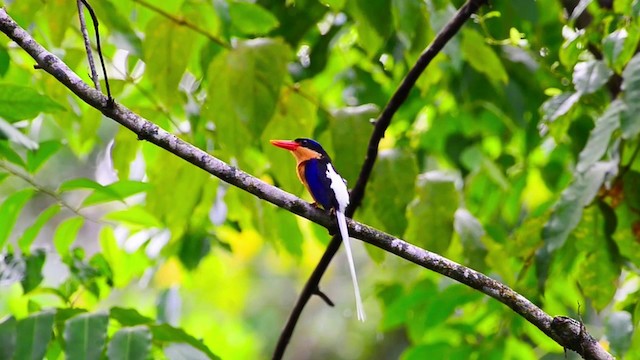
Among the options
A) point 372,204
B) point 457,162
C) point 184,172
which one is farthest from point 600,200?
point 184,172

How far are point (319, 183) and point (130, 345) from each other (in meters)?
0.64

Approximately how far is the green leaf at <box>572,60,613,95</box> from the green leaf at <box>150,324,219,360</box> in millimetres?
1294

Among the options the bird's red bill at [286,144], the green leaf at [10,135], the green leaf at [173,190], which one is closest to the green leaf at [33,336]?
the green leaf at [10,135]

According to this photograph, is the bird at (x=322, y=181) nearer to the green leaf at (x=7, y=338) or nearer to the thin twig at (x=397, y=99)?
the thin twig at (x=397, y=99)

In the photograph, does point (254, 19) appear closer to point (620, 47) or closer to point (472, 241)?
point (472, 241)

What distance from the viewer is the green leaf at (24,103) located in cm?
226

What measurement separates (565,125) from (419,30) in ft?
1.91

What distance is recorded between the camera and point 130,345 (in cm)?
219

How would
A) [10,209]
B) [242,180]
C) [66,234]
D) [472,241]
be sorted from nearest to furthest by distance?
[242,180] → [10,209] → [66,234] → [472,241]

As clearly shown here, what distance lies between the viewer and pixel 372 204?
2.70m

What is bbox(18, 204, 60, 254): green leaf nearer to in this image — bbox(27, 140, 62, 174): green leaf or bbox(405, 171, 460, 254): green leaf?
bbox(27, 140, 62, 174): green leaf

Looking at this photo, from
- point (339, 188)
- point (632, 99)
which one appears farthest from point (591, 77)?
point (339, 188)

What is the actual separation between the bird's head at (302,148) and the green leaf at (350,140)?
0.45 ft

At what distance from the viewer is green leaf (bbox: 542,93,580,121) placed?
257 centimetres
